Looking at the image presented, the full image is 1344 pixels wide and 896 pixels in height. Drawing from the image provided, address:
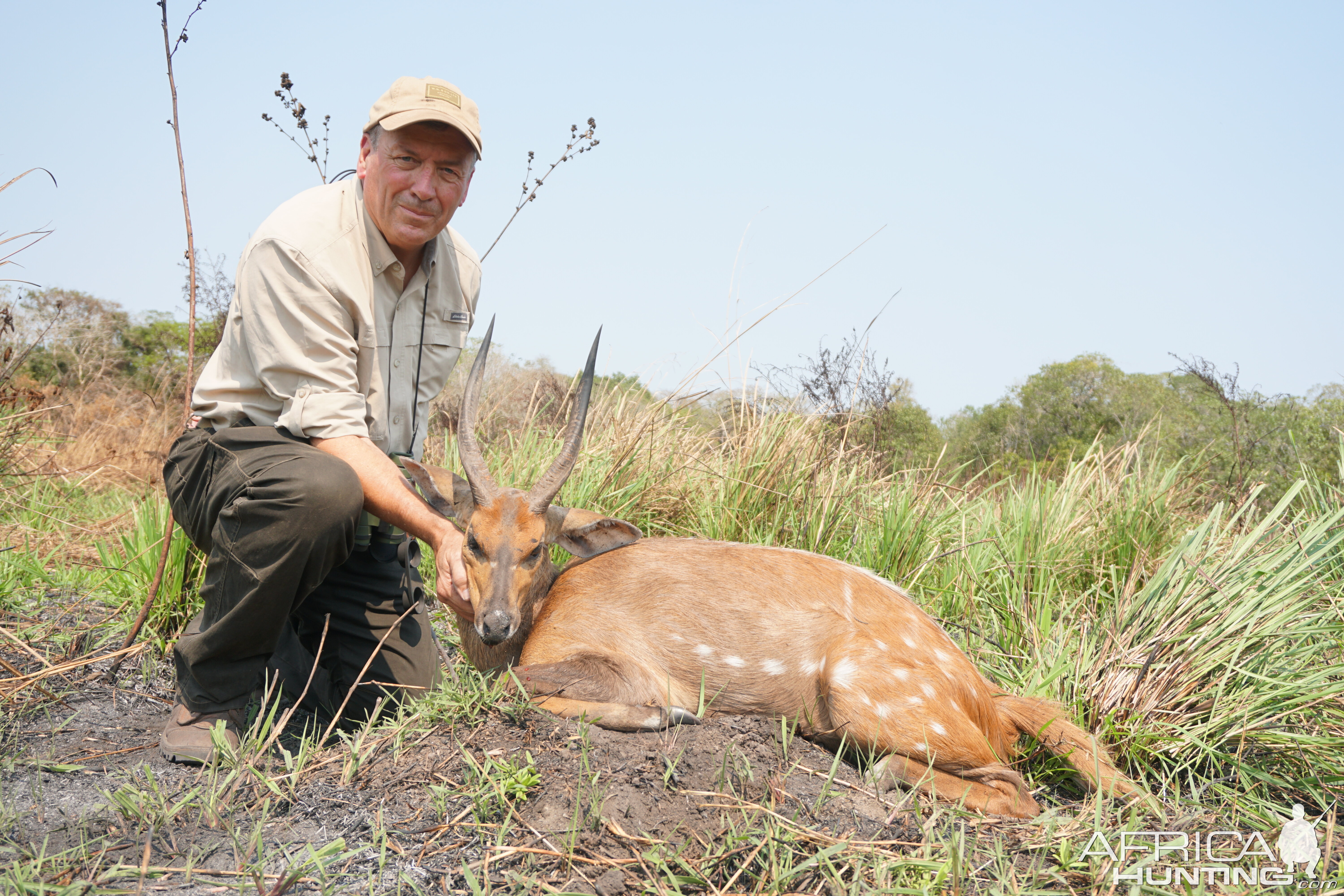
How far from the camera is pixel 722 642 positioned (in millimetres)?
3990

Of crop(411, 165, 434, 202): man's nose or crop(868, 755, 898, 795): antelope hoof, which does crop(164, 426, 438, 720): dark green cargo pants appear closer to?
crop(411, 165, 434, 202): man's nose

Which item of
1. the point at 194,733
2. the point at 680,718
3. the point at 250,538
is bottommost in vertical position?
the point at 194,733

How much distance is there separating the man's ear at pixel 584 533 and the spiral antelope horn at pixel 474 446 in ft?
1.04

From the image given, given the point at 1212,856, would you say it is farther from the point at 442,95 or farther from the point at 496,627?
the point at 442,95

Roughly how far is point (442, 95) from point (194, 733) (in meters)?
3.04

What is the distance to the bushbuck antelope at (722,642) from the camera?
11.7ft

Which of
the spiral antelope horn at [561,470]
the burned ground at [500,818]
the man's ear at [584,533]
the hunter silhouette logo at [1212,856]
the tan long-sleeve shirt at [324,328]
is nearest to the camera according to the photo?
the burned ground at [500,818]

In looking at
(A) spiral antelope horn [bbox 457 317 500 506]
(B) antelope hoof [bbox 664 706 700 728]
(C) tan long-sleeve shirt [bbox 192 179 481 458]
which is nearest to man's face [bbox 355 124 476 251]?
(C) tan long-sleeve shirt [bbox 192 179 481 458]

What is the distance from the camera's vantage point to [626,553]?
4547 millimetres

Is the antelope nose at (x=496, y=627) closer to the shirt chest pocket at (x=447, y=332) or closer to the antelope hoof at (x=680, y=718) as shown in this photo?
the antelope hoof at (x=680, y=718)

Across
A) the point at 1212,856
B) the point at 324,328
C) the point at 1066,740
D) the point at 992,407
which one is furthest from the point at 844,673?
the point at 992,407

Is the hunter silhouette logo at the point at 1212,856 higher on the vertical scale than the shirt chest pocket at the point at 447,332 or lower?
lower

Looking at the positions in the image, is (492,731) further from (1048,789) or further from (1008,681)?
(1008,681)

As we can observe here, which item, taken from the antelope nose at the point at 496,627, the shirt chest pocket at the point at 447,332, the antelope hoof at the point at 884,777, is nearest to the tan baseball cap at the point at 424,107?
the shirt chest pocket at the point at 447,332
